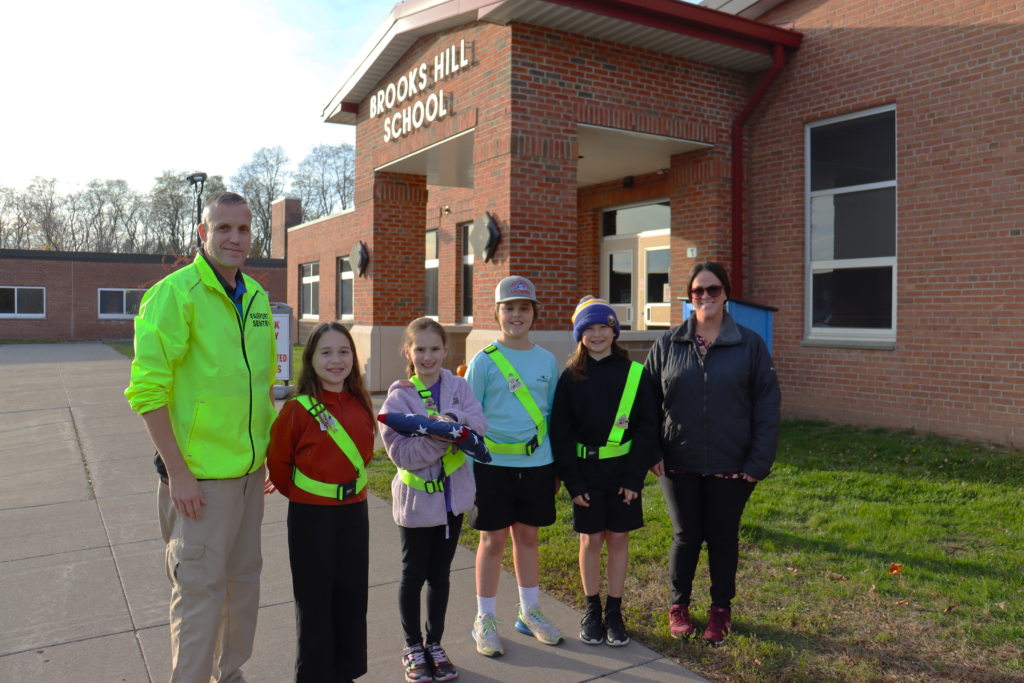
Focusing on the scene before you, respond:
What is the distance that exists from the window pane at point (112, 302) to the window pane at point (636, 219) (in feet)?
96.4

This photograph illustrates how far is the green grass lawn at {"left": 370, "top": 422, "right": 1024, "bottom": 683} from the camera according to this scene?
10.9 ft

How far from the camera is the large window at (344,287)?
21953 millimetres

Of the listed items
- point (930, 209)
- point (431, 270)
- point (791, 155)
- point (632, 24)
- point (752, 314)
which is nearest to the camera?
point (752, 314)

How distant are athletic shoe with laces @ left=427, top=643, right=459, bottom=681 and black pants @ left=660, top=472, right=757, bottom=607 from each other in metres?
1.25

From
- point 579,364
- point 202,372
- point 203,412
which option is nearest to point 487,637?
point 579,364

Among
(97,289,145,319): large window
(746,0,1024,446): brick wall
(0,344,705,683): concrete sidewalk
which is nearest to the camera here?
(0,344,705,683): concrete sidewalk

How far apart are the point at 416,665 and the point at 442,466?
35.3 inches

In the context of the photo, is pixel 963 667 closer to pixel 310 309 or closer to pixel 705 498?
pixel 705 498

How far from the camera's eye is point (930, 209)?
780 centimetres

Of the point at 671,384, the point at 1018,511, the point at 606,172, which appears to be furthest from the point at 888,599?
the point at 606,172

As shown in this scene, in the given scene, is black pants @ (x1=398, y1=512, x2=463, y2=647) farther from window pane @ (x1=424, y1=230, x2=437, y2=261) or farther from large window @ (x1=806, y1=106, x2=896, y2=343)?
window pane @ (x1=424, y1=230, x2=437, y2=261)

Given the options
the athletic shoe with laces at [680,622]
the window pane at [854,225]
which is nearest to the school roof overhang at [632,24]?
the window pane at [854,225]

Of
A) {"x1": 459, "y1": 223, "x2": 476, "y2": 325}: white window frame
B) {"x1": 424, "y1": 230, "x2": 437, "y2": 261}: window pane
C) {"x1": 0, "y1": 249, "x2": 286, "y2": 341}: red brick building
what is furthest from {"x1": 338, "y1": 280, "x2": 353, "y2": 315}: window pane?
{"x1": 0, "y1": 249, "x2": 286, "y2": 341}: red brick building

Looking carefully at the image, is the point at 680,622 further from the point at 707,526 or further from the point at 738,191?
the point at 738,191
